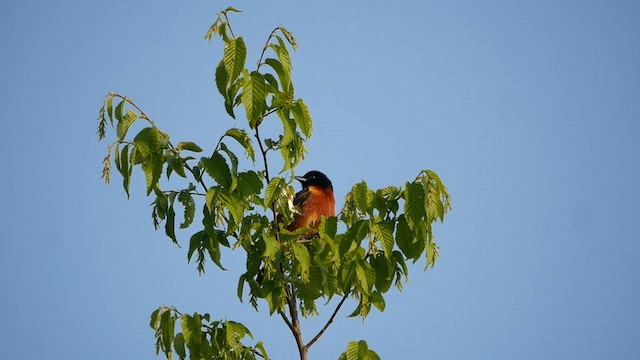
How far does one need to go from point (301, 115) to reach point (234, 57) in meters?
0.42

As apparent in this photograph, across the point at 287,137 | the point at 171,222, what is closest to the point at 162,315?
the point at 171,222

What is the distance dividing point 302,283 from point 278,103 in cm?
95

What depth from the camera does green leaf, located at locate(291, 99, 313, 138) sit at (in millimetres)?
3424

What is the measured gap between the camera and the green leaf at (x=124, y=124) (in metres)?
3.45

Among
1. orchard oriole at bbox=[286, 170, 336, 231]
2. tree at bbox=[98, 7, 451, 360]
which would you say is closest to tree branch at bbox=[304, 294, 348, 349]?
tree at bbox=[98, 7, 451, 360]

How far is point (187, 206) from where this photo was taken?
141 inches

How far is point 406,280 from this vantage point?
3.80m

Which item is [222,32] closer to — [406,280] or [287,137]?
[287,137]

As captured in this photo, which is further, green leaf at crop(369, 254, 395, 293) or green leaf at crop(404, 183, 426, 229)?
green leaf at crop(369, 254, 395, 293)

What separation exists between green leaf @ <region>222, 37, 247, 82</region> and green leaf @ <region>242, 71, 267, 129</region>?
0.10m

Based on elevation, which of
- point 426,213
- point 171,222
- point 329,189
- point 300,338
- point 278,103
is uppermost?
point 329,189

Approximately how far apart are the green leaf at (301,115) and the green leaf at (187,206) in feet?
2.09

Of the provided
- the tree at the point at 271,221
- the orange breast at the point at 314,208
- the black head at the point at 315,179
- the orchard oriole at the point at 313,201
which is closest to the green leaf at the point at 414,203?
the tree at the point at 271,221

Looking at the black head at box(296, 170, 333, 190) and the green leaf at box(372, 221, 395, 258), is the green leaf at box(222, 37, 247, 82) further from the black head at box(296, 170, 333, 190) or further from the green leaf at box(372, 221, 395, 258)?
the black head at box(296, 170, 333, 190)
